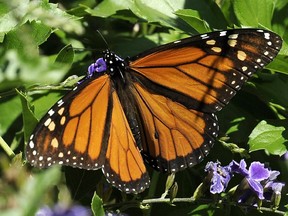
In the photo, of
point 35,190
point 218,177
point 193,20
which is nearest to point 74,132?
point 218,177

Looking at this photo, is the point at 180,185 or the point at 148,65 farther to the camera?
the point at 180,185

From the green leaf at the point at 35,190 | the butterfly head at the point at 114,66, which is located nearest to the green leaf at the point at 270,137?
the butterfly head at the point at 114,66

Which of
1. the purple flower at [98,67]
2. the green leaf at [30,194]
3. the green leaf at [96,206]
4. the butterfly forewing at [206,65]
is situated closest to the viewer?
Answer: the green leaf at [30,194]

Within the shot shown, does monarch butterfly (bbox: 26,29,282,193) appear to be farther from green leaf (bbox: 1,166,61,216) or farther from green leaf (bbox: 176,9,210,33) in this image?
green leaf (bbox: 1,166,61,216)

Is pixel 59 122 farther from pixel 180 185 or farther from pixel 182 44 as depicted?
pixel 180 185

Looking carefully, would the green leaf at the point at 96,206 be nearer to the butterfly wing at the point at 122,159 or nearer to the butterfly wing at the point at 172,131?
the butterfly wing at the point at 122,159

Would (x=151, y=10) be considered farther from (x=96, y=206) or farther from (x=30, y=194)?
(x=30, y=194)

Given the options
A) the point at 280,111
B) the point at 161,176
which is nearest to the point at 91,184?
the point at 161,176
